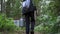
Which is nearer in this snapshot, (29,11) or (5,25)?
(29,11)

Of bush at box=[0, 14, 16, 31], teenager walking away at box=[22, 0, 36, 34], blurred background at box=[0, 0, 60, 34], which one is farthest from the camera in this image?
bush at box=[0, 14, 16, 31]

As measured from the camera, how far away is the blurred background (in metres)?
1.15

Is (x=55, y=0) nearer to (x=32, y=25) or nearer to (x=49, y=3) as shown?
(x=49, y=3)

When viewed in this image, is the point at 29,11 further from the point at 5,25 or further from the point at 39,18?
the point at 5,25

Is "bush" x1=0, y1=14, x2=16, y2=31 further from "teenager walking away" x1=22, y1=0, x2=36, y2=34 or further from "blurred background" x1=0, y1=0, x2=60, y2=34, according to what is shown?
"teenager walking away" x1=22, y1=0, x2=36, y2=34

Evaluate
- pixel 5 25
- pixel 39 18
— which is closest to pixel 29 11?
pixel 39 18

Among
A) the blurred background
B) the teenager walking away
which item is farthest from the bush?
the teenager walking away

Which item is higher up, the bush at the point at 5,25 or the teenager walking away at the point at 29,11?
the teenager walking away at the point at 29,11

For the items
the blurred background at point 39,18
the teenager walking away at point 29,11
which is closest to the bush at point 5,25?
the blurred background at point 39,18

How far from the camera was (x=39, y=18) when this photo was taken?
1.83 m

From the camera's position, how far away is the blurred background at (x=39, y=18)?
1.15 meters

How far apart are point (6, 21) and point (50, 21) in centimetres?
261

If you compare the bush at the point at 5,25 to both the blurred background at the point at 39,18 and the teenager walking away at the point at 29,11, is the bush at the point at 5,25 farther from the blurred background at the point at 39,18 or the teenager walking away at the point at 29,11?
the teenager walking away at the point at 29,11

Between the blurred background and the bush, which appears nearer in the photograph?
the blurred background
